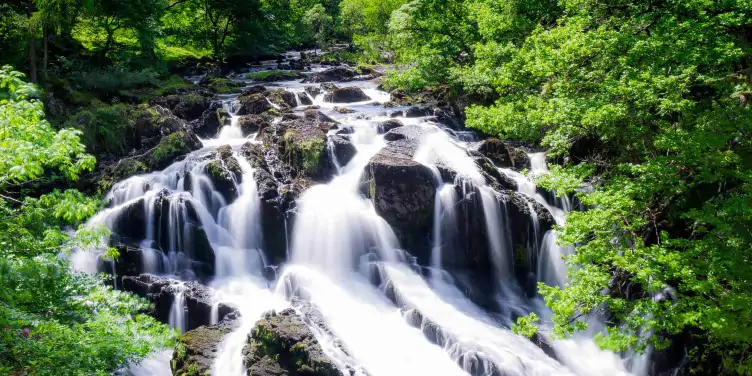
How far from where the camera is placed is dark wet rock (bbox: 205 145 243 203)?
601 inches

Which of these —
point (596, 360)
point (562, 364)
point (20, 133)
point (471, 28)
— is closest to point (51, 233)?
point (20, 133)

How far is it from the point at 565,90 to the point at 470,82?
9.10 metres

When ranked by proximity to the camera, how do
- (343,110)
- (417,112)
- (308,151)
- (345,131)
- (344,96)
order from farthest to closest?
(344,96) → (343,110) → (417,112) → (345,131) → (308,151)

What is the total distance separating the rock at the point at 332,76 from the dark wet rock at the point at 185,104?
10.4 meters

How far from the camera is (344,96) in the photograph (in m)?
25.4

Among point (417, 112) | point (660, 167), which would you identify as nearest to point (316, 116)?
point (417, 112)

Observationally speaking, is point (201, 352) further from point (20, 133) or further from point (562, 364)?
point (562, 364)

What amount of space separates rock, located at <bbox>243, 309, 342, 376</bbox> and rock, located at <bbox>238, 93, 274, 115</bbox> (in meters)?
12.8

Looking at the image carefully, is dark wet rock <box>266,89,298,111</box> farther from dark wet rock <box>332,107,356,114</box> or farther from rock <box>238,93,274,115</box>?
dark wet rock <box>332,107,356,114</box>

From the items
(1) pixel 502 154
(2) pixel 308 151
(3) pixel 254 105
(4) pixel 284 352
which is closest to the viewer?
(4) pixel 284 352

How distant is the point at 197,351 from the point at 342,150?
29.0ft

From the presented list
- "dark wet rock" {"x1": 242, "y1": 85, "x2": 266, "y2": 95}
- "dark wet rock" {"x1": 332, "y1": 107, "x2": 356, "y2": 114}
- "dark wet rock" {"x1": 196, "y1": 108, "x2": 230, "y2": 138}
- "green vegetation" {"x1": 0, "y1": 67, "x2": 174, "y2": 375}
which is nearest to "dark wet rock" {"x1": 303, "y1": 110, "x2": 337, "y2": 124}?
"dark wet rock" {"x1": 332, "y1": 107, "x2": 356, "y2": 114}

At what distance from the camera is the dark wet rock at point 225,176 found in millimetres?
15266

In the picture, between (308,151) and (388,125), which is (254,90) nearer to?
(388,125)
